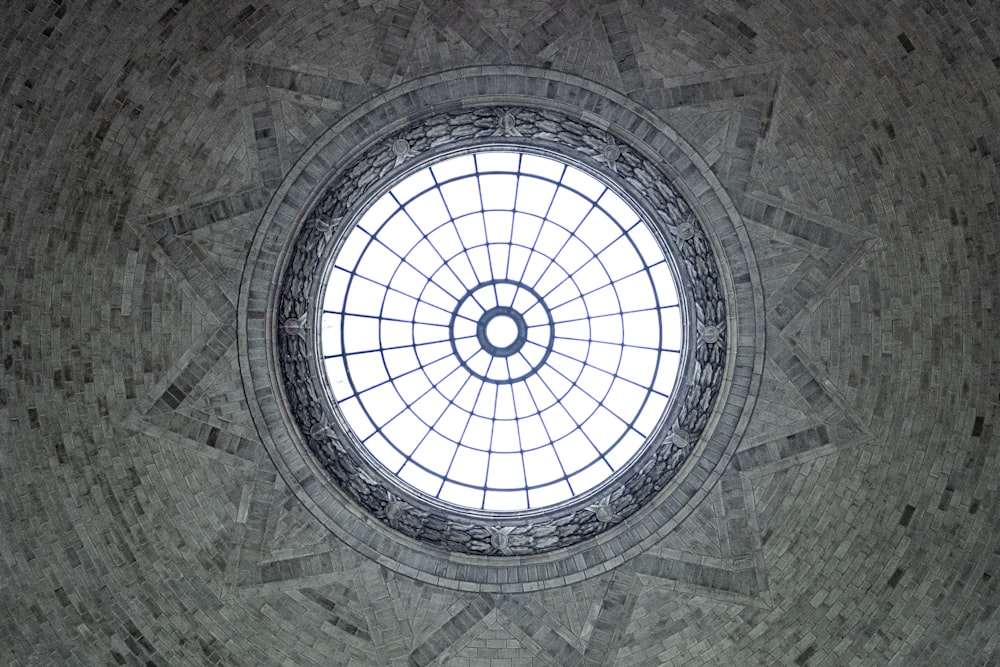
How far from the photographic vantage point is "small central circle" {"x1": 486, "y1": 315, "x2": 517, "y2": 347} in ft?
63.8

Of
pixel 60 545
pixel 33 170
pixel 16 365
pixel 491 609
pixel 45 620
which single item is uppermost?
pixel 33 170

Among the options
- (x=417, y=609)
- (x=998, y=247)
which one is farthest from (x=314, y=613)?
(x=998, y=247)

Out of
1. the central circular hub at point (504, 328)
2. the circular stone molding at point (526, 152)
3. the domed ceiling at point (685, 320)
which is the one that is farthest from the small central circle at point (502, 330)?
the domed ceiling at point (685, 320)

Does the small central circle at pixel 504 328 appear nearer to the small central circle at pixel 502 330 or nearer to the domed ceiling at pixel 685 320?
the small central circle at pixel 502 330

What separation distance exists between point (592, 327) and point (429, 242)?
3.45m

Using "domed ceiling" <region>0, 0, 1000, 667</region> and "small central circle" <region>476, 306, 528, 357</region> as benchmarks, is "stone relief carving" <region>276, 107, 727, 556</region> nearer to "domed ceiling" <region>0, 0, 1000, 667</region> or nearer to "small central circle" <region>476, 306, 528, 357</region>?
"domed ceiling" <region>0, 0, 1000, 667</region>

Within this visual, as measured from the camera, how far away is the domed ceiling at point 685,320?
16453mm

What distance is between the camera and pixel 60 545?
17297 mm

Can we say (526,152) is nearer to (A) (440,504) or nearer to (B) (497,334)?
(B) (497,334)

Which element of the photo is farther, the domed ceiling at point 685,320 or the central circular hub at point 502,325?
the central circular hub at point 502,325

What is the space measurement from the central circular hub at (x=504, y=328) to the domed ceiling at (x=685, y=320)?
10.4ft

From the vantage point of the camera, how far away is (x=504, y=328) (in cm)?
1947

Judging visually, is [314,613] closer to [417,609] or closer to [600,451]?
[417,609]

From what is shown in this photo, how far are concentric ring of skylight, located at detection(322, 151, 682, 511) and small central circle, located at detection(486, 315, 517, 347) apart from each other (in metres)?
0.04
